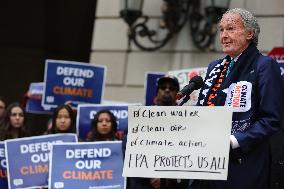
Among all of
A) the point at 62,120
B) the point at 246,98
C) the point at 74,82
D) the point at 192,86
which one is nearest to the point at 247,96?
the point at 246,98

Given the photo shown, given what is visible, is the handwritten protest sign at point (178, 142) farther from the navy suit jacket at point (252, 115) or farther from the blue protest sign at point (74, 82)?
the blue protest sign at point (74, 82)

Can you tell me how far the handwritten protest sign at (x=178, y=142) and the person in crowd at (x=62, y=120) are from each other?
386cm

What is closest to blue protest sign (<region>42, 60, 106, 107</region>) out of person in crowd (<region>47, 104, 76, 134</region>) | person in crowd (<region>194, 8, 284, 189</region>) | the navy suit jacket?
person in crowd (<region>47, 104, 76, 134</region>)

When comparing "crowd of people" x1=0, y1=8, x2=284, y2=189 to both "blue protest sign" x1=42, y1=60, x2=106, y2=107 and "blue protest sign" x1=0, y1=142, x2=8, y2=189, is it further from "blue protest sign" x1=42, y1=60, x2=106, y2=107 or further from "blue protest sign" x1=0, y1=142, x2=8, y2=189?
"blue protest sign" x1=42, y1=60, x2=106, y2=107

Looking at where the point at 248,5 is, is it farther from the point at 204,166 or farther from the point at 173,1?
the point at 204,166

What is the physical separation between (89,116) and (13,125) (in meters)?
0.95

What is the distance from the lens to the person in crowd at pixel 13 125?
849 cm

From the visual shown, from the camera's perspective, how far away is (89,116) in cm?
833

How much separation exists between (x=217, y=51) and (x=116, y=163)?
354cm

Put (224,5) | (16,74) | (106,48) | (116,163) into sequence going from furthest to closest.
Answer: (16,74), (106,48), (224,5), (116,163)

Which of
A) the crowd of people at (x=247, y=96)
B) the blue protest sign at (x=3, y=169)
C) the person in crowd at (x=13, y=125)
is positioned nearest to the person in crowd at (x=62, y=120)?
the person in crowd at (x=13, y=125)

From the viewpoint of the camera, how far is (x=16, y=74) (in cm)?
1520

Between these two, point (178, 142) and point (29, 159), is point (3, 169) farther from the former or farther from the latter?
point (178, 142)

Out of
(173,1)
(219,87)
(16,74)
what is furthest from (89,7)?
(219,87)
